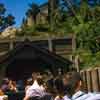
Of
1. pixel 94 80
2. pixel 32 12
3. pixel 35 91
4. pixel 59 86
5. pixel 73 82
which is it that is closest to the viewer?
pixel 73 82

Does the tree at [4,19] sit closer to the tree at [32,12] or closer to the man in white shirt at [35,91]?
the tree at [32,12]

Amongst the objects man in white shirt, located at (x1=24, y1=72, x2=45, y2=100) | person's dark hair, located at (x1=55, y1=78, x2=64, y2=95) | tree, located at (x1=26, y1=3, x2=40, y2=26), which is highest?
tree, located at (x1=26, y1=3, x2=40, y2=26)

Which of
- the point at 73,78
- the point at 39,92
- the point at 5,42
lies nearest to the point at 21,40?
the point at 5,42

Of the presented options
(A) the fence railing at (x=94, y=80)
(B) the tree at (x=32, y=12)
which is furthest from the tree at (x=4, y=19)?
(A) the fence railing at (x=94, y=80)

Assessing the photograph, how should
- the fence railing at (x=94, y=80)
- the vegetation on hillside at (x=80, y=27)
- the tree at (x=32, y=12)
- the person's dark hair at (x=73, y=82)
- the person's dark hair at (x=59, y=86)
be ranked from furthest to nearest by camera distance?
1. the tree at (x=32, y=12)
2. the vegetation on hillside at (x=80, y=27)
3. the fence railing at (x=94, y=80)
4. the person's dark hair at (x=59, y=86)
5. the person's dark hair at (x=73, y=82)

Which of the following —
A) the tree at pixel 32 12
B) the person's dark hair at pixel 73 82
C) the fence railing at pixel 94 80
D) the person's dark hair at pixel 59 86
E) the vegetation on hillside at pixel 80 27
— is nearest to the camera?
the person's dark hair at pixel 73 82

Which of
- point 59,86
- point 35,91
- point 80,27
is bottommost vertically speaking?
point 35,91

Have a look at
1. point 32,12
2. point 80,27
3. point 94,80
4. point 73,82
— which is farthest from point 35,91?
point 32,12

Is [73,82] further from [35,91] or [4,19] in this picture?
[4,19]

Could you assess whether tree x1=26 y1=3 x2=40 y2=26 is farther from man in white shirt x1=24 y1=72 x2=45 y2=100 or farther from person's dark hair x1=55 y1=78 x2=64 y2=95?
person's dark hair x1=55 y1=78 x2=64 y2=95

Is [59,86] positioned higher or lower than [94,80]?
higher

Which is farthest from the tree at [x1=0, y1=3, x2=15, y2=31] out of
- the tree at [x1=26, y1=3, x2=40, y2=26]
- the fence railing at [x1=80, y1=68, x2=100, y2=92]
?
the fence railing at [x1=80, y1=68, x2=100, y2=92]

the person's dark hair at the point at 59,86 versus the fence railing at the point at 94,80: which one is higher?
the person's dark hair at the point at 59,86

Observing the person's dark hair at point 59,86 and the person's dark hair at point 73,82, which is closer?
the person's dark hair at point 73,82
